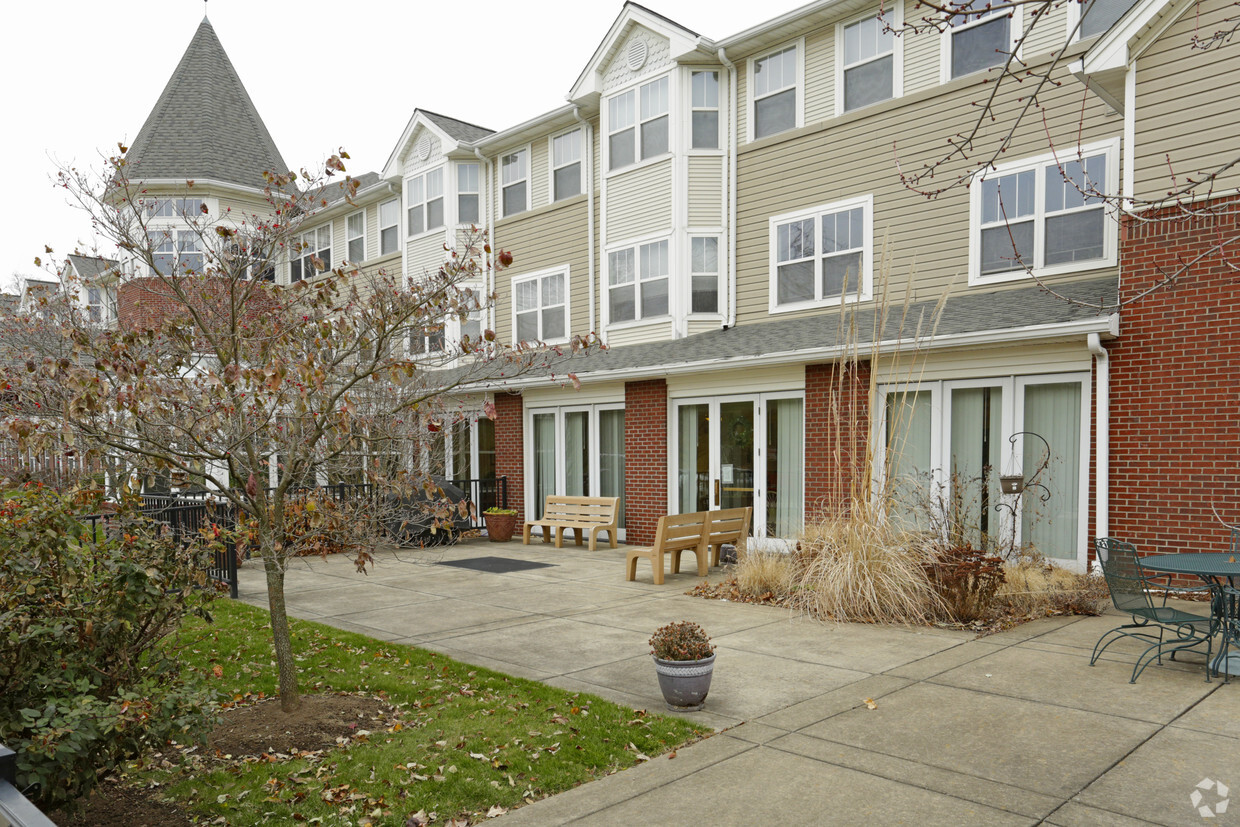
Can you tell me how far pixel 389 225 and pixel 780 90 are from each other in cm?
1151

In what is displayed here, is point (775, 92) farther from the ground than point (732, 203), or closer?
farther from the ground

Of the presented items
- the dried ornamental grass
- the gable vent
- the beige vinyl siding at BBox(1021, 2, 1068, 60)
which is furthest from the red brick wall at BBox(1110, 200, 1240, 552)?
the gable vent

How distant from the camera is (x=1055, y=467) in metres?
10.1

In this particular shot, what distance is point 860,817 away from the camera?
394cm

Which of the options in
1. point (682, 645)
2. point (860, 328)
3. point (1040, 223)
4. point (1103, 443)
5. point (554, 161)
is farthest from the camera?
point (554, 161)

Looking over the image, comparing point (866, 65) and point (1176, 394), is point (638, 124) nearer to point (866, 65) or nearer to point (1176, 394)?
point (866, 65)

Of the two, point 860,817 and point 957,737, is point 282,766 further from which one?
point 957,737

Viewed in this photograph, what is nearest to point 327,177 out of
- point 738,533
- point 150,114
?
point 738,533

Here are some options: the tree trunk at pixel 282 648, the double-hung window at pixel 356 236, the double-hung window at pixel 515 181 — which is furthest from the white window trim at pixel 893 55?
the double-hung window at pixel 356 236

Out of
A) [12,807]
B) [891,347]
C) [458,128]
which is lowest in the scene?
Answer: [12,807]

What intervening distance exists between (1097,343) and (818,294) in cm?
502

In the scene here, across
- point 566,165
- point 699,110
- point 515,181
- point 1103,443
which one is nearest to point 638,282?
point 699,110

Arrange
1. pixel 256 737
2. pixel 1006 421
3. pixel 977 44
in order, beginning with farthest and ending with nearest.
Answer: pixel 977 44 → pixel 1006 421 → pixel 256 737

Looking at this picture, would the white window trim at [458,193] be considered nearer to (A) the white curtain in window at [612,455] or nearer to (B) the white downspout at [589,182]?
(B) the white downspout at [589,182]
